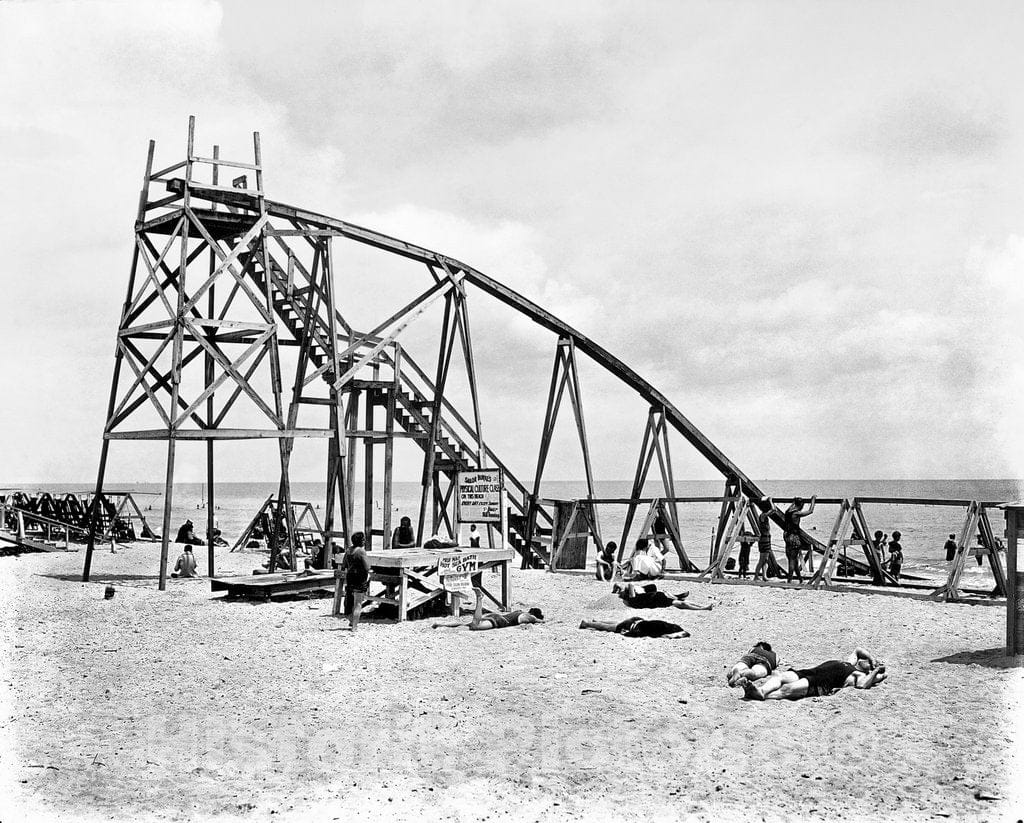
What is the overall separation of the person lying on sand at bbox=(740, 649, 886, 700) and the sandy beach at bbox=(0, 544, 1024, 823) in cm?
17

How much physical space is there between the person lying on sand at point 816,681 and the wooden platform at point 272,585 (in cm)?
1023

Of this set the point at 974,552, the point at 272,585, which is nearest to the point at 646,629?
the point at 272,585

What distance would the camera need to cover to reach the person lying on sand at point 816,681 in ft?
34.4

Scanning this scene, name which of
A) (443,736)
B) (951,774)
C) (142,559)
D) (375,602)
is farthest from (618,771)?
(142,559)

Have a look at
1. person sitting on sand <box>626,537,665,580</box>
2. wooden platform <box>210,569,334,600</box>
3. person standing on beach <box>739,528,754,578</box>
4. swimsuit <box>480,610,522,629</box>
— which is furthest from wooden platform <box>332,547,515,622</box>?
person standing on beach <box>739,528,754,578</box>

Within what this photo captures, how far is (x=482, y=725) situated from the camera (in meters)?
9.44

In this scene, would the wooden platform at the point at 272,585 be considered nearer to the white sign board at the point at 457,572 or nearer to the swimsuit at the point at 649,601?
the white sign board at the point at 457,572

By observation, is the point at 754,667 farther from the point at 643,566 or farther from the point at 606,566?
the point at 606,566

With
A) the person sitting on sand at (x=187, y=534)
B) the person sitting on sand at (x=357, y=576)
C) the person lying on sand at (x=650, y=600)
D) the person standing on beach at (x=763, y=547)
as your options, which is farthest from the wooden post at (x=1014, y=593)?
the person sitting on sand at (x=187, y=534)

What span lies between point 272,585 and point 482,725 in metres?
9.87

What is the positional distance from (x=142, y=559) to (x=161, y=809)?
2262cm

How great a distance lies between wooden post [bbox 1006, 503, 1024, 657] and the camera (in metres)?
12.3

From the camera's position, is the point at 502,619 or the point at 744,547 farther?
the point at 744,547

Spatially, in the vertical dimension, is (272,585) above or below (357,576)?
below
